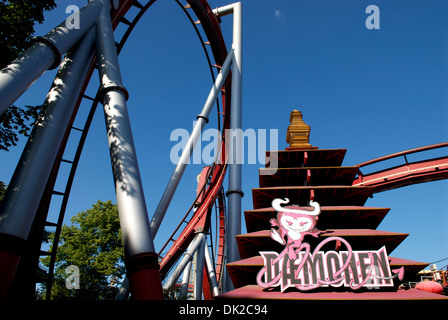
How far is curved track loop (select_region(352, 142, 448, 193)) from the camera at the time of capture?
48.1 feet

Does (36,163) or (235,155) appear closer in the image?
(36,163)

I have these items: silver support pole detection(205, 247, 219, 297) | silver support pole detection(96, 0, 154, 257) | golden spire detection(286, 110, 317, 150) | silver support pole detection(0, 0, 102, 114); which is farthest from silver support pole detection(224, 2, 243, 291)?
silver support pole detection(0, 0, 102, 114)

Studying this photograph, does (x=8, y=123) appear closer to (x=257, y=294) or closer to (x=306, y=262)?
(x=257, y=294)

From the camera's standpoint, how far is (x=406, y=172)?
49.6 feet

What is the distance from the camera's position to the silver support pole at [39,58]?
4520 millimetres

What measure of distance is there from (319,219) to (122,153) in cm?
1113

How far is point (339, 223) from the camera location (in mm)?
13953

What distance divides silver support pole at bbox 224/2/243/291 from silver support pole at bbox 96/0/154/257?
786 cm

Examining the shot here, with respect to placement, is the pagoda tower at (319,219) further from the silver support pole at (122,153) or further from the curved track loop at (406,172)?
the silver support pole at (122,153)

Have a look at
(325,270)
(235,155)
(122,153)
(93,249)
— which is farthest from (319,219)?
(93,249)

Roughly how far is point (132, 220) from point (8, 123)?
344 inches

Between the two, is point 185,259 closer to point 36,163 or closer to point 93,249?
point 36,163

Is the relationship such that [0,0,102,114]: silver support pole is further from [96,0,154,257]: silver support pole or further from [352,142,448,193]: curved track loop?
[352,142,448,193]: curved track loop

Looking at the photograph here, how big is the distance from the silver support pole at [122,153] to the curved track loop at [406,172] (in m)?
13.9
